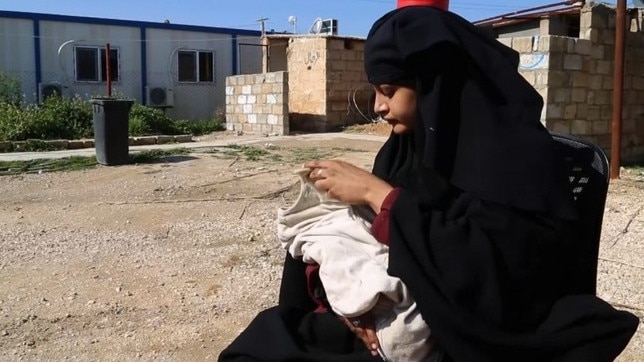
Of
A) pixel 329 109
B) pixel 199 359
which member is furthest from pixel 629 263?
pixel 329 109

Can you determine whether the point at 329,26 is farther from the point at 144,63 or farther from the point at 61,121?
the point at 61,121

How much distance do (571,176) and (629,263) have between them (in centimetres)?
301

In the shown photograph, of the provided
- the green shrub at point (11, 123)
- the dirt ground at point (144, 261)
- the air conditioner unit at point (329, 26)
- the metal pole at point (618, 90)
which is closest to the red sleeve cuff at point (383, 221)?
the dirt ground at point (144, 261)

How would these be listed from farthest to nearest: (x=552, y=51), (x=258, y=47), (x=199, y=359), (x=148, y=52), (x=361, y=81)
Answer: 1. (x=258, y=47)
2. (x=148, y=52)
3. (x=361, y=81)
4. (x=552, y=51)
5. (x=199, y=359)

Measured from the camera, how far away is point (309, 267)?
1.50 meters

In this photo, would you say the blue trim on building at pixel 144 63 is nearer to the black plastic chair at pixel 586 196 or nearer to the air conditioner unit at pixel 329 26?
the air conditioner unit at pixel 329 26

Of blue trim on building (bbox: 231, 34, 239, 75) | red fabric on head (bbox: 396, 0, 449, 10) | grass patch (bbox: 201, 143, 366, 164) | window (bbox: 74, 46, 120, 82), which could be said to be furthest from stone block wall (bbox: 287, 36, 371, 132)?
red fabric on head (bbox: 396, 0, 449, 10)

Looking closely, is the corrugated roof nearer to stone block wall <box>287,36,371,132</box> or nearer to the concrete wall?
stone block wall <box>287,36,371,132</box>

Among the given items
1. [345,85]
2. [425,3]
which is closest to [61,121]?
[345,85]

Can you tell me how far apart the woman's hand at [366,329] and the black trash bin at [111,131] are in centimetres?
802

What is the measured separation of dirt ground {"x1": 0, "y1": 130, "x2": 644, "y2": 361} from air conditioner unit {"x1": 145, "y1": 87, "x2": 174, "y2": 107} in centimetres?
1000

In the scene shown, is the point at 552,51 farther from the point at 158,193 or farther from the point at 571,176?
the point at 571,176

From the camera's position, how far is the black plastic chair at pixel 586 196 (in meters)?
1.44

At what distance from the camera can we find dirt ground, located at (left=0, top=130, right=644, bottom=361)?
312 cm
